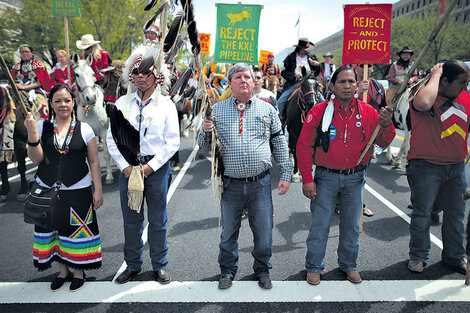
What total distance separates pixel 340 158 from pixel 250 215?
41.6 inches

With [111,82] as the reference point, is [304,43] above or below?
above

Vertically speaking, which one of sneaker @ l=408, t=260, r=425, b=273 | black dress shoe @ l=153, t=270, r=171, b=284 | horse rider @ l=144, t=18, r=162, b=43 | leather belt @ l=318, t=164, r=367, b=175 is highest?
horse rider @ l=144, t=18, r=162, b=43

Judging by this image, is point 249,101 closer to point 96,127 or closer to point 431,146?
point 431,146

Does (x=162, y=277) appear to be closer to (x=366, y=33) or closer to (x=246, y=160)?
(x=246, y=160)

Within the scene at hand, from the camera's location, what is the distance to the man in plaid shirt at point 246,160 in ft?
10.1

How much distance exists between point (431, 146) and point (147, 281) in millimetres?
3326

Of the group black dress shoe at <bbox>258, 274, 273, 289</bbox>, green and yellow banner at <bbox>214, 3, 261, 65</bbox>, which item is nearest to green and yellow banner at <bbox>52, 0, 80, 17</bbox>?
green and yellow banner at <bbox>214, 3, 261, 65</bbox>

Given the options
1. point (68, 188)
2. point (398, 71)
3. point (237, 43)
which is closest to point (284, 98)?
point (237, 43)

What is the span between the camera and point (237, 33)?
16.6 feet

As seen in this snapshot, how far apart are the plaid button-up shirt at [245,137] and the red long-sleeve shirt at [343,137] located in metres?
0.34

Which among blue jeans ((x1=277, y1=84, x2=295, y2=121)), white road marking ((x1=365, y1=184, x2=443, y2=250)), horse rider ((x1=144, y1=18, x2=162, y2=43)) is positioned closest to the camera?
horse rider ((x1=144, y1=18, x2=162, y2=43))

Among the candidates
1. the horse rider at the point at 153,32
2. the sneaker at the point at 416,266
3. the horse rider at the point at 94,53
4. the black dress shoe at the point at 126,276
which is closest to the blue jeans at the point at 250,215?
the black dress shoe at the point at 126,276

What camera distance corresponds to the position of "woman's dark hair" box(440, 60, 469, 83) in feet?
10.6

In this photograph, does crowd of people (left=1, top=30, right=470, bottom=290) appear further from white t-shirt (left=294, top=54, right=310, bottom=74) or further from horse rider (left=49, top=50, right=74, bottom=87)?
horse rider (left=49, top=50, right=74, bottom=87)
